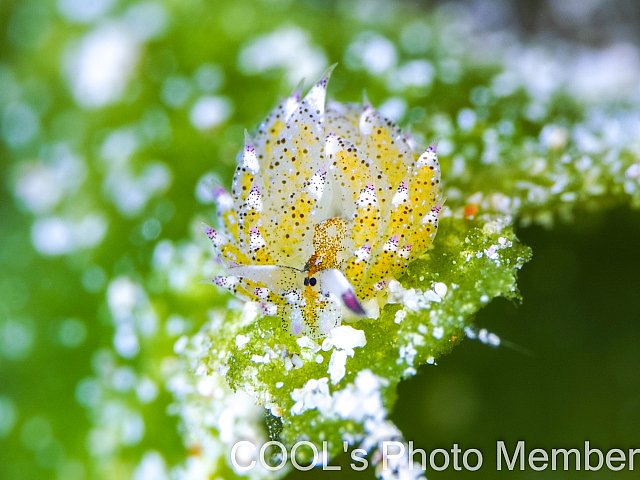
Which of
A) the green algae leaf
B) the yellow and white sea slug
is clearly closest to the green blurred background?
the green algae leaf

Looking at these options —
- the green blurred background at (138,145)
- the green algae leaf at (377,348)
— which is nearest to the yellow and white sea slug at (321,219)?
the green algae leaf at (377,348)

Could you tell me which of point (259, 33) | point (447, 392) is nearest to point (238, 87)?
point (259, 33)

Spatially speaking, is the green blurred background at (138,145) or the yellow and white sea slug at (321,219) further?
the green blurred background at (138,145)

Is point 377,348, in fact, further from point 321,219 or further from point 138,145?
point 138,145

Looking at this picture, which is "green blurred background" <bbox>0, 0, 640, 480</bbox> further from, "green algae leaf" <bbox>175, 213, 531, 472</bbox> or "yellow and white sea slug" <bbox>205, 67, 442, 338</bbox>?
"yellow and white sea slug" <bbox>205, 67, 442, 338</bbox>

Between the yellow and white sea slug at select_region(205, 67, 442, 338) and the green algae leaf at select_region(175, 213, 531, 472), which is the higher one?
the yellow and white sea slug at select_region(205, 67, 442, 338)

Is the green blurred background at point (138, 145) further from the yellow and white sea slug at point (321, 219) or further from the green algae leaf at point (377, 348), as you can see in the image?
the yellow and white sea slug at point (321, 219)

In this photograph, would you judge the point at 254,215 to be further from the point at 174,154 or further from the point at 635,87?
the point at 635,87
